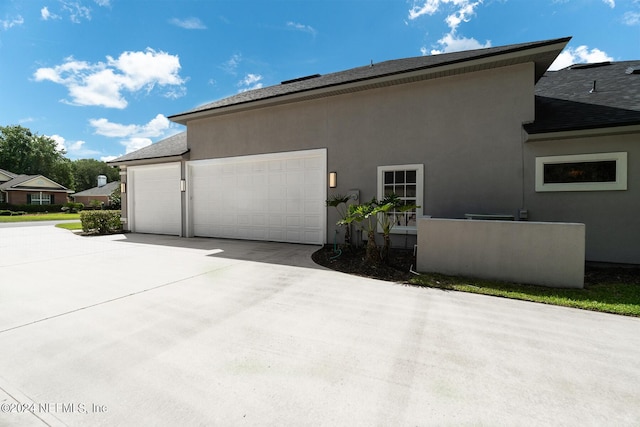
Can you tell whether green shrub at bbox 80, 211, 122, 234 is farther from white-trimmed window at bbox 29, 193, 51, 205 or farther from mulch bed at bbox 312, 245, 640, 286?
white-trimmed window at bbox 29, 193, 51, 205

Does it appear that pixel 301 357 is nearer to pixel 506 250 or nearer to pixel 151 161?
pixel 506 250

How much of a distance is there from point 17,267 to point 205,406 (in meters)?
7.00

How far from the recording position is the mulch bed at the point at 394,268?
16.7 ft

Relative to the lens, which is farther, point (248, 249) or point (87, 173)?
point (87, 173)

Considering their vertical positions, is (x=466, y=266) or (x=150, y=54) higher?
(x=150, y=54)

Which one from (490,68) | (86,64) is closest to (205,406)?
(490,68)

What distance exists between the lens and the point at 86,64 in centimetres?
1364

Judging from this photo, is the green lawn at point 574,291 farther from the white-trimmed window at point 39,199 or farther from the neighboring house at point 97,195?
the neighboring house at point 97,195

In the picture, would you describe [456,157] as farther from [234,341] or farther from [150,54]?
[150,54]

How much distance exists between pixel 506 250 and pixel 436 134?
135 inches

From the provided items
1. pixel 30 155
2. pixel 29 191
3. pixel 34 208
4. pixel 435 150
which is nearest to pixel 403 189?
pixel 435 150

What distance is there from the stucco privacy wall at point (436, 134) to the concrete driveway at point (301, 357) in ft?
10.8

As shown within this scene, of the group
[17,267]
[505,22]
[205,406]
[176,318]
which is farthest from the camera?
[505,22]

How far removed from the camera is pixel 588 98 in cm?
660
